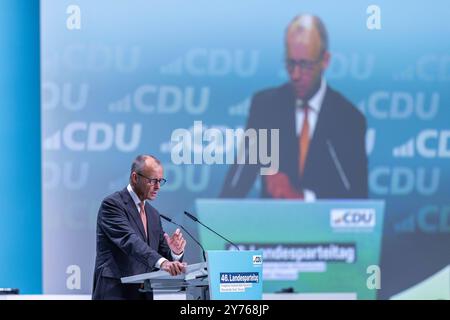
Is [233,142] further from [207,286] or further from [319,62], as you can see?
[207,286]

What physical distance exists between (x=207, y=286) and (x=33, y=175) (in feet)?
9.22

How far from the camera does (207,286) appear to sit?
16.2 ft

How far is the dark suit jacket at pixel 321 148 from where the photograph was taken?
745 cm

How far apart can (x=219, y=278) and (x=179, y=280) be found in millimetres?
271

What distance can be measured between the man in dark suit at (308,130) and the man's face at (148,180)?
1.99 metres

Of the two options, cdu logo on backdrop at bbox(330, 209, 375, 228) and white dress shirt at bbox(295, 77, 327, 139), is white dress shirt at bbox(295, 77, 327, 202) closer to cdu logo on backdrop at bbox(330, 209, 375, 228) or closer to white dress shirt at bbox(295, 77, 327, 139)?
white dress shirt at bbox(295, 77, 327, 139)

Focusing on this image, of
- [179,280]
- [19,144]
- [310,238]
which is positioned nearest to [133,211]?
[179,280]

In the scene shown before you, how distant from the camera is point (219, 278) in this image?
4809mm

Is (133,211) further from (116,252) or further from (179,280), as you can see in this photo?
(179,280)

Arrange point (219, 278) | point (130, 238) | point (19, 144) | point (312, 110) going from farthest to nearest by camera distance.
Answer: point (312, 110) → point (19, 144) → point (130, 238) → point (219, 278)

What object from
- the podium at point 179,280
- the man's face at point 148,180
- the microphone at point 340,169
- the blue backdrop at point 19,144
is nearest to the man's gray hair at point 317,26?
the microphone at point 340,169

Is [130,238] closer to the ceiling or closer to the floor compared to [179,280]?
closer to the ceiling

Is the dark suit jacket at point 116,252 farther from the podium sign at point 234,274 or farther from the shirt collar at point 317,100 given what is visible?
the shirt collar at point 317,100

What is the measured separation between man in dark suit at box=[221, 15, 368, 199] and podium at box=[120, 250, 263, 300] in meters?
2.47
